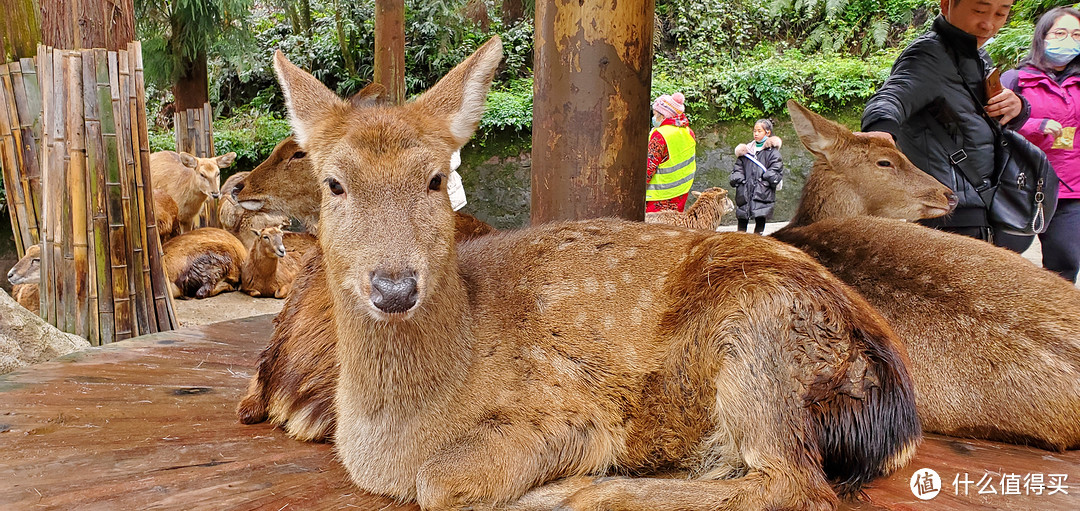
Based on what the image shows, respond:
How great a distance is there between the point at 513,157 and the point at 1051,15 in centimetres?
1228

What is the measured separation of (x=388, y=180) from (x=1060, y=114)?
4967mm

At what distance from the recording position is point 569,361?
2557 mm

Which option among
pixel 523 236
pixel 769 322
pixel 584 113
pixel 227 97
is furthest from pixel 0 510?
pixel 227 97

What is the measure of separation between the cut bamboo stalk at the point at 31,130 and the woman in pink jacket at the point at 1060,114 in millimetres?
8272

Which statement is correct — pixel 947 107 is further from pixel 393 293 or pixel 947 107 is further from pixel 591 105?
pixel 393 293

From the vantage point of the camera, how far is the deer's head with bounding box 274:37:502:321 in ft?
7.04

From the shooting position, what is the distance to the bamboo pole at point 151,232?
248 inches

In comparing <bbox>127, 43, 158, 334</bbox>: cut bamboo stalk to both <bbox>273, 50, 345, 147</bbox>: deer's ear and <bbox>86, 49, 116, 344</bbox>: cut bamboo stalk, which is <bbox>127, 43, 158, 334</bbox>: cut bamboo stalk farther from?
<bbox>273, 50, 345, 147</bbox>: deer's ear

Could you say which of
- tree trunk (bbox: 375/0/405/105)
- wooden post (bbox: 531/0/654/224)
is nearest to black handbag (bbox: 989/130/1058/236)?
wooden post (bbox: 531/0/654/224)

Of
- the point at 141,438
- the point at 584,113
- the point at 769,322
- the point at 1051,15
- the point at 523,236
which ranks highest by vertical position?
the point at 1051,15

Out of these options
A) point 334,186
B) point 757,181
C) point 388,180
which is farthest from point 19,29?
point 757,181

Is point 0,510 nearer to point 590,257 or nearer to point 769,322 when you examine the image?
point 590,257

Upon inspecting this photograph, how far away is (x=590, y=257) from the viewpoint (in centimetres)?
283

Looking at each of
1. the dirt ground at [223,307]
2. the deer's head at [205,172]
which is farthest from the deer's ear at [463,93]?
the deer's head at [205,172]
